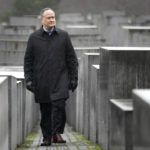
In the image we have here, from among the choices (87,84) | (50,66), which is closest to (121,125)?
(50,66)

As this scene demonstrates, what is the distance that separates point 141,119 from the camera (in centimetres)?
516

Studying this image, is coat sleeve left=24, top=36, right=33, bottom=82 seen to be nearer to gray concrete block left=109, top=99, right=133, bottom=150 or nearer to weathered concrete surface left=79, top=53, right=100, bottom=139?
weathered concrete surface left=79, top=53, right=100, bottom=139

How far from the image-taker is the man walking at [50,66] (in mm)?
8695

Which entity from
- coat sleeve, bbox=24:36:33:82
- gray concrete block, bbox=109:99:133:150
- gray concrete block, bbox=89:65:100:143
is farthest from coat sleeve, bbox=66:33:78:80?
gray concrete block, bbox=109:99:133:150

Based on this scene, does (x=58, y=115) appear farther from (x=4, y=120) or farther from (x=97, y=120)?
(x=4, y=120)

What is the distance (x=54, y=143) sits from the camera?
9125 mm

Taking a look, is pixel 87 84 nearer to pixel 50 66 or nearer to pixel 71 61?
pixel 71 61

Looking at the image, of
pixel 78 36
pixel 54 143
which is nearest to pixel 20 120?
pixel 54 143

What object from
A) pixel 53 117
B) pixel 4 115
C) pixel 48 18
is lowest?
pixel 53 117

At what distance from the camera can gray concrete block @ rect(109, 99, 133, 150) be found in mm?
6038

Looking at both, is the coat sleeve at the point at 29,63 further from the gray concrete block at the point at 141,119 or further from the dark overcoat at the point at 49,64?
the gray concrete block at the point at 141,119

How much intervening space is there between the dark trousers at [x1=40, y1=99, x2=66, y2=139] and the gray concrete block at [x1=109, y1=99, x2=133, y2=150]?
1.83m

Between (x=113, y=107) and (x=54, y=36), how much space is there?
7.68ft

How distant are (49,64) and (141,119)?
3.63m
